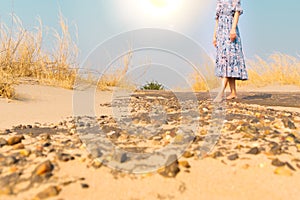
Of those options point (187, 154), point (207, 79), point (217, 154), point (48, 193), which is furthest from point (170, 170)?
point (207, 79)

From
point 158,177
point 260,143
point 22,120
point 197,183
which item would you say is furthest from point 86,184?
point 22,120

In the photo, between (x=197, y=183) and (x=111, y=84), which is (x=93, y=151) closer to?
(x=197, y=183)

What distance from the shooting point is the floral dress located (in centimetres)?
480

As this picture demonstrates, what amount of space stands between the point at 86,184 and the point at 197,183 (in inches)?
19.0

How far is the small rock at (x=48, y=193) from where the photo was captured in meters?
1.23

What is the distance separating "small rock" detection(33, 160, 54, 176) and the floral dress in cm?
384

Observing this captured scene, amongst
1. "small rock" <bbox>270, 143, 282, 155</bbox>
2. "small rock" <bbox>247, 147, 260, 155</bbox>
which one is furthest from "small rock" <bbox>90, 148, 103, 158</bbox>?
"small rock" <bbox>270, 143, 282, 155</bbox>

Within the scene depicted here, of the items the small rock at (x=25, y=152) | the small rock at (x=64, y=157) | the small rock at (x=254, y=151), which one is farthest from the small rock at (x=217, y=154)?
the small rock at (x=25, y=152)

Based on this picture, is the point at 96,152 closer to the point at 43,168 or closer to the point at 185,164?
the point at 43,168

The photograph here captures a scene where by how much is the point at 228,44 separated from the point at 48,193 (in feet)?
13.6

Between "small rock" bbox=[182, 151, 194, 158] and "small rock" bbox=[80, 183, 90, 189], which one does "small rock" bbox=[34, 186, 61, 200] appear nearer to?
"small rock" bbox=[80, 183, 90, 189]

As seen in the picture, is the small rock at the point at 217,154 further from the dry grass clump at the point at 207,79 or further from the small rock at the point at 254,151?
the dry grass clump at the point at 207,79

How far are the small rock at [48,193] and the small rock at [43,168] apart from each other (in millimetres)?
163

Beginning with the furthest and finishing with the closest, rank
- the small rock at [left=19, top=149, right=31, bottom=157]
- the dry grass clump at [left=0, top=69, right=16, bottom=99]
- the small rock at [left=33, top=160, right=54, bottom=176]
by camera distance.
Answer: the dry grass clump at [left=0, top=69, right=16, bottom=99], the small rock at [left=19, top=149, right=31, bottom=157], the small rock at [left=33, top=160, right=54, bottom=176]
